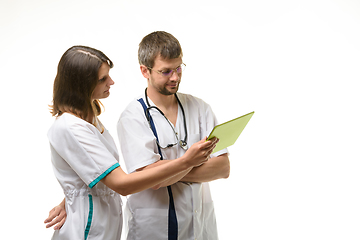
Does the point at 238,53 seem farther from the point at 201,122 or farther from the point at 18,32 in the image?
the point at 18,32

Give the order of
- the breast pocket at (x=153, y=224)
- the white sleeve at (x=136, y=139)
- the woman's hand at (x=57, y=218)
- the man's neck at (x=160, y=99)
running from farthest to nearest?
the man's neck at (x=160, y=99) < the breast pocket at (x=153, y=224) < the white sleeve at (x=136, y=139) < the woman's hand at (x=57, y=218)

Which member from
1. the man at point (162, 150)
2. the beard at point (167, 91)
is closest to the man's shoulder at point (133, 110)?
the man at point (162, 150)

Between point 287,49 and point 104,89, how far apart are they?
8.82 ft

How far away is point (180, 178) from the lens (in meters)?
1.94

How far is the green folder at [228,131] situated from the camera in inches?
65.1

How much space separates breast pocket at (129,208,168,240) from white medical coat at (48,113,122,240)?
0.69ft

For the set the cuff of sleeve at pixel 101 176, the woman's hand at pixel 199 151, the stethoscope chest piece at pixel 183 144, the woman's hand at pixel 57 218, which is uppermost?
the stethoscope chest piece at pixel 183 144

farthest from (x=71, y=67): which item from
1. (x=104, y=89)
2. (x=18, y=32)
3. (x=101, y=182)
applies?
(x=18, y=32)

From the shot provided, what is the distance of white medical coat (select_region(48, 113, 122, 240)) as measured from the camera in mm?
1671

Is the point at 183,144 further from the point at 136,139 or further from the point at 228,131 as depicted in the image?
the point at 228,131

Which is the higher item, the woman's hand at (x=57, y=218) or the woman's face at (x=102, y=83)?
the woman's face at (x=102, y=83)

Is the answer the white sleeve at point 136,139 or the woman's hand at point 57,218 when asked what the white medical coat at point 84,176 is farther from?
the white sleeve at point 136,139

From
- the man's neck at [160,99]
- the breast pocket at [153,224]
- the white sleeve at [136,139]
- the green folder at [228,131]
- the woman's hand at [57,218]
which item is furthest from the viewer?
the man's neck at [160,99]

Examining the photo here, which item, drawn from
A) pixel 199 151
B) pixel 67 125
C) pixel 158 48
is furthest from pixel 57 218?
pixel 158 48
